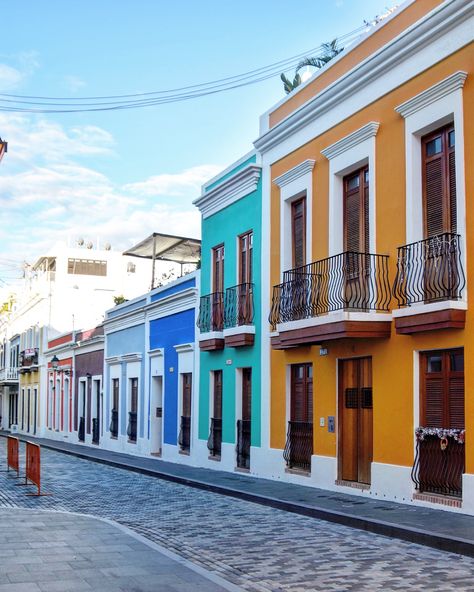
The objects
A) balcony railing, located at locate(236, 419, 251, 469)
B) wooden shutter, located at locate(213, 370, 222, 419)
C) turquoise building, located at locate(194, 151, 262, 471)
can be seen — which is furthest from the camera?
wooden shutter, located at locate(213, 370, 222, 419)

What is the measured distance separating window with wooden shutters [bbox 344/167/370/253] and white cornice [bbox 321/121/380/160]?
18.5 inches

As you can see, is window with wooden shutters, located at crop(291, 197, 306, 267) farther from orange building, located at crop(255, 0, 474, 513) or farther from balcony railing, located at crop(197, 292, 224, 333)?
balcony railing, located at crop(197, 292, 224, 333)

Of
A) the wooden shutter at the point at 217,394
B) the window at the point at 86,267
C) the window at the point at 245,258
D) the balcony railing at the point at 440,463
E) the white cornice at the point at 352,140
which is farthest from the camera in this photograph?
the window at the point at 86,267

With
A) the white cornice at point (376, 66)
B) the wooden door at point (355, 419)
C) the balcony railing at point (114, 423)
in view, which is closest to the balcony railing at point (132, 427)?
the balcony railing at point (114, 423)

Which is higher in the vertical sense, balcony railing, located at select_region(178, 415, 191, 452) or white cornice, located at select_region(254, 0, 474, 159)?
white cornice, located at select_region(254, 0, 474, 159)

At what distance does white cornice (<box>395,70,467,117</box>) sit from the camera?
11.3m

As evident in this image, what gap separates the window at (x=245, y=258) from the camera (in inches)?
723

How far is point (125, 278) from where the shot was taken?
173 feet

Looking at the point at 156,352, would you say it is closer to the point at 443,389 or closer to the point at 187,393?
the point at 187,393

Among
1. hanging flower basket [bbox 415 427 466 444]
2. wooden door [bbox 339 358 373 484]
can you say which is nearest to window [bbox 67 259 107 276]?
wooden door [bbox 339 358 373 484]

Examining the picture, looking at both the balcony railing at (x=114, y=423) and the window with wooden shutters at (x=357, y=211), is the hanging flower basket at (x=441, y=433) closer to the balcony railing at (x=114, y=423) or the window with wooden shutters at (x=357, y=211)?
the window with wooden shutters at (x=357, y=211)

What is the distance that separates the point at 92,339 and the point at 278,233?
17103 millimetres

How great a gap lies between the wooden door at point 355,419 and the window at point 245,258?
462cm

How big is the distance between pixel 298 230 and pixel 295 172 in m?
1.16
